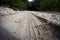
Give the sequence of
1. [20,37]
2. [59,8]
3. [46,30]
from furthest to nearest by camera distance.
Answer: [59,8]
[46,30]
[20,37]

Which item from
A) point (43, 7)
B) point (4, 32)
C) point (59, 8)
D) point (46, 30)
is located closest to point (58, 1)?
point (59, 8)

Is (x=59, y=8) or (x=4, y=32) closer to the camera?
(x=4, y=32)

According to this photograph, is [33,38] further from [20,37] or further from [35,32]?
[35,32]

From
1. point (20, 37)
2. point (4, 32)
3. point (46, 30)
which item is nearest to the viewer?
point (20, 37)

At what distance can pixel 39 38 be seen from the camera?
4.11 meters

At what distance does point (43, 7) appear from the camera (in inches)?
587

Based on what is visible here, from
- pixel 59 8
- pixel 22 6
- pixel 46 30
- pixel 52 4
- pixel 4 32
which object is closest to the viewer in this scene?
pixel 4 32

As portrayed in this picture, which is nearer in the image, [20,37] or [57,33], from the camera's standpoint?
[20,37]

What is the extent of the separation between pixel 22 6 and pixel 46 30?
11429 millimetres

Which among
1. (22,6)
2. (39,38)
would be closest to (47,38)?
(39,38)

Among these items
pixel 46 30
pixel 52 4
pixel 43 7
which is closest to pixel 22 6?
pixel 43 7

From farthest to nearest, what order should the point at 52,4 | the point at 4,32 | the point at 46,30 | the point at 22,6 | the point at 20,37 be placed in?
1. the point at 22,6
2. the point at 52,4
3. the point at 46,30
4. the point at 4,32
5. the point at 20,37

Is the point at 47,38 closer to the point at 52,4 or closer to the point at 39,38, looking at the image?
the point at 39,38

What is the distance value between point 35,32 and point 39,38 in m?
0.56
